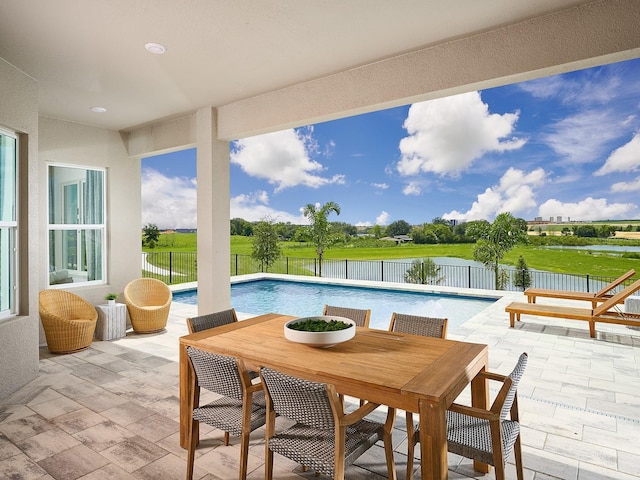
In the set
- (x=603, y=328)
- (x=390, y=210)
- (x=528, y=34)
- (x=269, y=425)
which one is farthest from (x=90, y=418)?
(x=390, y=210)

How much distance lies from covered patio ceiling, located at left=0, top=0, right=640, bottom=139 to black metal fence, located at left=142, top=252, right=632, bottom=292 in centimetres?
790

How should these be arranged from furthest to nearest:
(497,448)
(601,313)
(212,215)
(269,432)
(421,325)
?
(601,313)
(212,215)
(421,325)
(269,432)
(497,448)

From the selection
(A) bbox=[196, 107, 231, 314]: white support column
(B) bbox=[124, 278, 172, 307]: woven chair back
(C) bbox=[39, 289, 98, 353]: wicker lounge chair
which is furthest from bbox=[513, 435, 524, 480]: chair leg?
(B) bbox=[124, 278, 172, 307]: woven chair back

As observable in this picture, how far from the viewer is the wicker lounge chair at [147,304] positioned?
18.1 ft

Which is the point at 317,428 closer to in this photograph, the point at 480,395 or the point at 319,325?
the point at 319,325

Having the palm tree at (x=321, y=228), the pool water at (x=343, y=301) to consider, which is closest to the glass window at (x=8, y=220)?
the pool water at (x=343, y=301)

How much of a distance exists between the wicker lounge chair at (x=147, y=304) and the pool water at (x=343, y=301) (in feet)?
8.23

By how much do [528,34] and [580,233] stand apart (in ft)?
44.7

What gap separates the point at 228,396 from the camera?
213cm

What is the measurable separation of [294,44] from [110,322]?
169 inches

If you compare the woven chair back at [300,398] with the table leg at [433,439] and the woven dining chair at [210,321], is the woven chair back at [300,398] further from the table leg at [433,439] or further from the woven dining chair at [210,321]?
the woven dining chair at [210,321]

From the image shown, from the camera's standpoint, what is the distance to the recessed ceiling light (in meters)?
3.16

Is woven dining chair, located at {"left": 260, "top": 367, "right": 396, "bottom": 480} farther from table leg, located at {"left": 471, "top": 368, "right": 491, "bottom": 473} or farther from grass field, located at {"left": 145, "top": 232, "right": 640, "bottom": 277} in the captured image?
grass field, located at {"left": 145, "top": 232, "right": 640, "bottom": 277}

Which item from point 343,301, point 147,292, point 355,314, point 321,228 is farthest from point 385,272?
point 355,314
